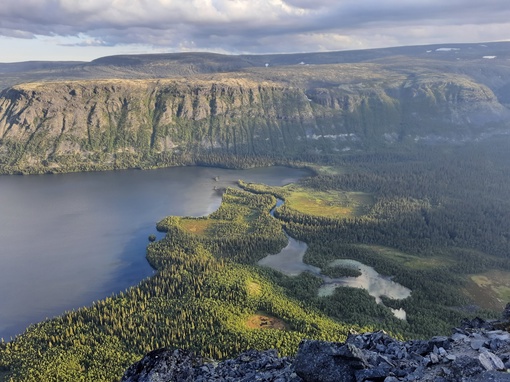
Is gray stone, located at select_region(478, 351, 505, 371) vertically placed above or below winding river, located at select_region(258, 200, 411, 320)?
above

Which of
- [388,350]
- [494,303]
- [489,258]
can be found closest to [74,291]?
[388,350]

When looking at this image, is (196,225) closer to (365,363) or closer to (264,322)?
(264,322)

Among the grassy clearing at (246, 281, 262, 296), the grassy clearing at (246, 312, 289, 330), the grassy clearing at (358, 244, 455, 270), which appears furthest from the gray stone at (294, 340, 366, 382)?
the grassy clearing at (358, 244, 455, 270)

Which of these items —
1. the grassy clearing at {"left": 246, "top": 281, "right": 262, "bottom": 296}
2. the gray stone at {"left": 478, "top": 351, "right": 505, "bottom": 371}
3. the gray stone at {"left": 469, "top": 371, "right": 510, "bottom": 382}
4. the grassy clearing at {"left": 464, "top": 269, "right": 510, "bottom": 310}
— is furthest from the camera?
the grassy clearing at {"left": 464, "top": 269, "right": 510, "bottom": 310}

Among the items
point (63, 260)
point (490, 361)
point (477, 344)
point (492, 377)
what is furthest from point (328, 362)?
point (63, 260)

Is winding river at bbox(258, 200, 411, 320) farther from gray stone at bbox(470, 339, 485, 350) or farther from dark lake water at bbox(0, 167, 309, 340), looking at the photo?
gray stone at bbox(470, 339, 485, 350)
